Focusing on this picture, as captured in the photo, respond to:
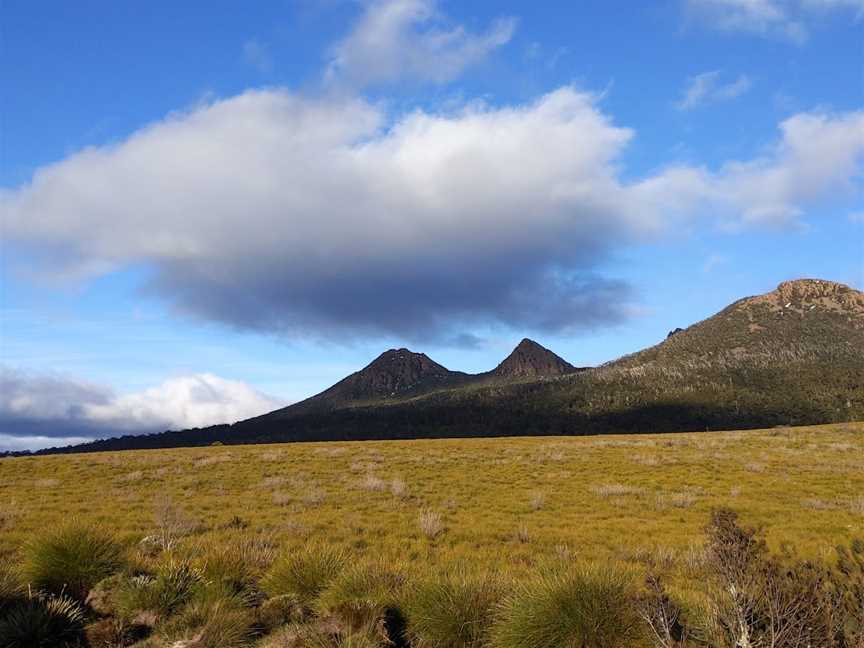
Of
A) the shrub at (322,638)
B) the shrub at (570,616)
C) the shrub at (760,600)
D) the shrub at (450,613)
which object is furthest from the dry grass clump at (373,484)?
the shrub at (760,600)

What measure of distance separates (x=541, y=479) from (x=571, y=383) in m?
169

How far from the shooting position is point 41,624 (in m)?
7.10

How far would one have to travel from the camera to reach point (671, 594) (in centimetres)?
827

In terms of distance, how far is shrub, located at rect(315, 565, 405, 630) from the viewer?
7.19 metres

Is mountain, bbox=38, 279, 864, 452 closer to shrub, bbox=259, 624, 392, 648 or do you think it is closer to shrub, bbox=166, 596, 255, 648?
shrub, bbox=259, 624, 392, 648

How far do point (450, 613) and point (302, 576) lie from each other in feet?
8.97

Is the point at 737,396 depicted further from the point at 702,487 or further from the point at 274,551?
the point at 274,551

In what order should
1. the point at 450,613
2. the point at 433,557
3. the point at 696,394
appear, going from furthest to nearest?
the point at 696,394
the point at 433,557
the point at 450,613

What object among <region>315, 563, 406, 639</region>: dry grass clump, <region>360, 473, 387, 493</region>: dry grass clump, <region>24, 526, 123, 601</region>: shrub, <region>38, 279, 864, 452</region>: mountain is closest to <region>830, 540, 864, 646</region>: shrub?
<region>315, 563, 406, 639</region>: dry grass clump

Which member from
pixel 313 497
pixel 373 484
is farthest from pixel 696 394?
pixel 313 497

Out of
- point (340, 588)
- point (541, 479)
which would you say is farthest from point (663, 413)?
point (340, 588)

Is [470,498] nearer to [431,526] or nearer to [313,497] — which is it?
[313,497]

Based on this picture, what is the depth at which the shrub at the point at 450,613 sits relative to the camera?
22.9 feet

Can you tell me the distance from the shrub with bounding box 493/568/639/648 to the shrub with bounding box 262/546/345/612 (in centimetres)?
300
